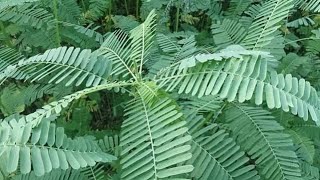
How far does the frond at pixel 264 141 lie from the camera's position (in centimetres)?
140

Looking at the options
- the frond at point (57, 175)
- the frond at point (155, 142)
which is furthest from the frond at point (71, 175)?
the frond at point (155, 142)

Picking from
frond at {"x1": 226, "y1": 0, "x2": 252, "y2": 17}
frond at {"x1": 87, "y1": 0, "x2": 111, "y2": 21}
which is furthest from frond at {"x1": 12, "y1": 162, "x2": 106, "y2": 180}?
frond at {"x1": 226, "y1": 0, "x2": 252, "y2": 17}

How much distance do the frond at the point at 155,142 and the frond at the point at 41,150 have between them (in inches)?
2.8

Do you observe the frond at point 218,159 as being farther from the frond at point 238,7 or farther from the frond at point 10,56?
the frond at point 238,7

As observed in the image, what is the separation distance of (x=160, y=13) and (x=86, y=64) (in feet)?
3.27

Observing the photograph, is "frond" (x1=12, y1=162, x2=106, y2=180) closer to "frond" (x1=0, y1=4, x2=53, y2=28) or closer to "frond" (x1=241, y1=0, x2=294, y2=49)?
"frond" (x1=241, y1=0, x2=294, y2=49)

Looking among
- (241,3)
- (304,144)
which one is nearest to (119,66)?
(304,144)

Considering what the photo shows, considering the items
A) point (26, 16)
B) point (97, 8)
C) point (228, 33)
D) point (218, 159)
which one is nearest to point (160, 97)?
point (218, 159)

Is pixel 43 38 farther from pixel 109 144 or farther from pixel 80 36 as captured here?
pixel 109 144

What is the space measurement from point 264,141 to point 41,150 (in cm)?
71

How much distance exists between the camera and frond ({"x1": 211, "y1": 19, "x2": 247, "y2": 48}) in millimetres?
1863

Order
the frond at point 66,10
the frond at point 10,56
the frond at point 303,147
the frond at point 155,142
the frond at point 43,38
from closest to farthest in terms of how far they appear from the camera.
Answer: the frond at point 155,142 < the frond at point 303,147 < the frond at point 10,56 < the frond at point 43,38 < the frond at point 66,10

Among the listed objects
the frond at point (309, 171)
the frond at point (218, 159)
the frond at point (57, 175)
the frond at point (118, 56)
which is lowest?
the frond at point (309, 171)

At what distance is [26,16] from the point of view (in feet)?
6.58
